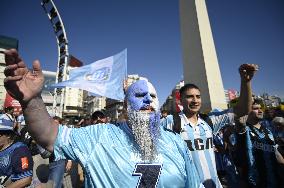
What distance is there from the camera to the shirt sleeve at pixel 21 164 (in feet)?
8.83

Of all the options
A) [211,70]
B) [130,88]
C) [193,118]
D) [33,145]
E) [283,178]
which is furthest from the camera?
[211,70]

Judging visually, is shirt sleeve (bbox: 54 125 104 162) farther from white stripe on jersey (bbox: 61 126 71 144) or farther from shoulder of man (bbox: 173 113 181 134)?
shoulder of man (bbox: 173 113 181 134)

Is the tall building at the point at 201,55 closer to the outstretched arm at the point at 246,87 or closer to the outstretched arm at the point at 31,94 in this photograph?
the outstretched arm at the point at 246,87

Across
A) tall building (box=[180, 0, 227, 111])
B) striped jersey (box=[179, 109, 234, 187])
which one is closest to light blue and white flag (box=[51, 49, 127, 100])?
striped jersey (box=[179, 109, 234, 187])

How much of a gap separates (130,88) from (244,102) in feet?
4.43

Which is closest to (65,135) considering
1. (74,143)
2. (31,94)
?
(74,143)

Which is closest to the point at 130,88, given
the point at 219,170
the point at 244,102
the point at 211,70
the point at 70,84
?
the point at 244,102

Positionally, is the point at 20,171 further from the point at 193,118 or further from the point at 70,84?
the point at 70,84

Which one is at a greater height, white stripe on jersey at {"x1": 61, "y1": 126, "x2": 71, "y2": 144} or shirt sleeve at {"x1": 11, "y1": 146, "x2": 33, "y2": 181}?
white stripe on jersey at {"x1": 61, "y1": 126, "x2": 71, "y2": 144}

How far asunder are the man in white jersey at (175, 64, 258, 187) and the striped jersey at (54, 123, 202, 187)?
39.6 inches

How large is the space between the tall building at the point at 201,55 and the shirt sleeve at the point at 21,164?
21550 millimetres

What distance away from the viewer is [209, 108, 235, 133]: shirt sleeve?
300 cm

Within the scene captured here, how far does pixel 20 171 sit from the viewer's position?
2.71 metres

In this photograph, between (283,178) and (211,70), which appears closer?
(283,178)
